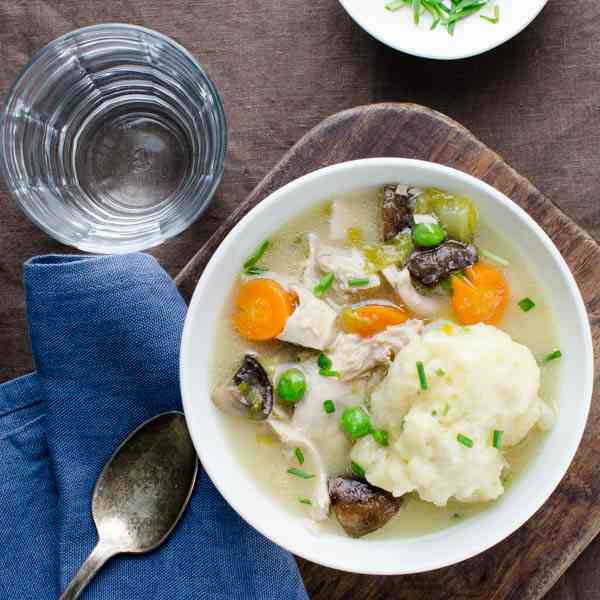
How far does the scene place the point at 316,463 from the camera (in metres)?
2.27

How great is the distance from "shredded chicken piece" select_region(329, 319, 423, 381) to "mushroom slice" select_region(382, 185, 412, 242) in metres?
0.27

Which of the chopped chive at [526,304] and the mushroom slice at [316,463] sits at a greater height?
the chopped chive at [526,304]

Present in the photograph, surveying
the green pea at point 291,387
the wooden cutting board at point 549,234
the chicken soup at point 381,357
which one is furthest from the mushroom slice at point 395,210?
the green pea at point 291,387

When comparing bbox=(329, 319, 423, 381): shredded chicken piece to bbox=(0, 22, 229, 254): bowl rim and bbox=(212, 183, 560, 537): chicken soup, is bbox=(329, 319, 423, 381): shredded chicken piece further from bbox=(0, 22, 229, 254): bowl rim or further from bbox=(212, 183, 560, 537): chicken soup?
bbox=(0, 22, 229, 254): bowl rim

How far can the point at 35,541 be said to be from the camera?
8.49 ft

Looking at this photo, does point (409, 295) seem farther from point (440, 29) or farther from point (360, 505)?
point (440, 29)

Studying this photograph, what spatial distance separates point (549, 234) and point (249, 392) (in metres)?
1.07

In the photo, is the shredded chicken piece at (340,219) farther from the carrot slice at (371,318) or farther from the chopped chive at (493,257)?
the chopped chive at (493,257)

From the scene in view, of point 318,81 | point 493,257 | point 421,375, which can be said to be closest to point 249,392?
point 421,375

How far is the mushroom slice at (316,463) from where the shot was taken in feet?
7.41

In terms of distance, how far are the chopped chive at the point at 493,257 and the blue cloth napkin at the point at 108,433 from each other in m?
0.96

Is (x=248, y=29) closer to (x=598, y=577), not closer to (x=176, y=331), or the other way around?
(x=176, y=331)

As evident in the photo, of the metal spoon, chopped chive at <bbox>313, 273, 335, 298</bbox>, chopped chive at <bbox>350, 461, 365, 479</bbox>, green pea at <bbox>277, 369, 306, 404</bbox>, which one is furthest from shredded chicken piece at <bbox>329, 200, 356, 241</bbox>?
the metal spoon

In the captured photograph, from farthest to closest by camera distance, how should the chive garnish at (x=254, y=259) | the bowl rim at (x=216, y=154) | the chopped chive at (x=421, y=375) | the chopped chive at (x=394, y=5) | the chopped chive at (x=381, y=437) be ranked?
the chopped chive at (x=394, y=5)
the bowl rim at (x=216, y=154)
the chive garnish at (x=254, y=259)
the chopped chive at (x=381, y=437)
the chopped chive at (x=421, y=375)
